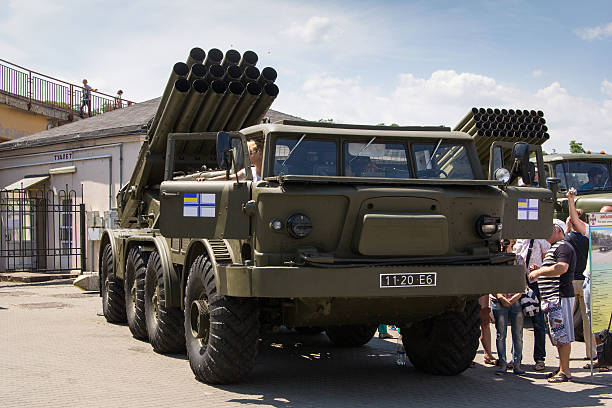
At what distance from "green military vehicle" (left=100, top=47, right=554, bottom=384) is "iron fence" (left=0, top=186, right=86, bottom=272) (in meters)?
14.8

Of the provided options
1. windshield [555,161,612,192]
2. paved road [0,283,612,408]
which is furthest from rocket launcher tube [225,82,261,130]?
windshield [555,161,612,192]

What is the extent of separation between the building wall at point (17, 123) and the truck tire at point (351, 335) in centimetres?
2107

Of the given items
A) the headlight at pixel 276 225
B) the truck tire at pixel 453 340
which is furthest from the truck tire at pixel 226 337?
the truck tire at pixel 453 340

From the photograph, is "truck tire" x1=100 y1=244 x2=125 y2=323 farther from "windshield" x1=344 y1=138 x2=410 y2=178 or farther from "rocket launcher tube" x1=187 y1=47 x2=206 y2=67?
"windshield" x1=344 y1=138 x2=410 y2=178

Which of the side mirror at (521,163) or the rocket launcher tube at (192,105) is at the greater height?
the rocket launcher tube at (192,105)

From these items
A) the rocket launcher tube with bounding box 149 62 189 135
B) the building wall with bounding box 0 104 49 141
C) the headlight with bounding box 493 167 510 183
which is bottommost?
the headlight with bounding box 493 167 510 183

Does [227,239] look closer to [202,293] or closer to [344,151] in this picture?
[202,293]

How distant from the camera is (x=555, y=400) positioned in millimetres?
6910

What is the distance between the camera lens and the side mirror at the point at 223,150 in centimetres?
678

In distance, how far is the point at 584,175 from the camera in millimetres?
12570

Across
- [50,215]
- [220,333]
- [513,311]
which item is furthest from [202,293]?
[50,215]

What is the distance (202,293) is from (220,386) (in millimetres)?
891

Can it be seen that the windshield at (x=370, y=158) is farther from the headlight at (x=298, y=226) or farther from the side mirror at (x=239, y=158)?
the headlight at (x=298, y=226)

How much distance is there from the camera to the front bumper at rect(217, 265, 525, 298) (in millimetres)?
6328
